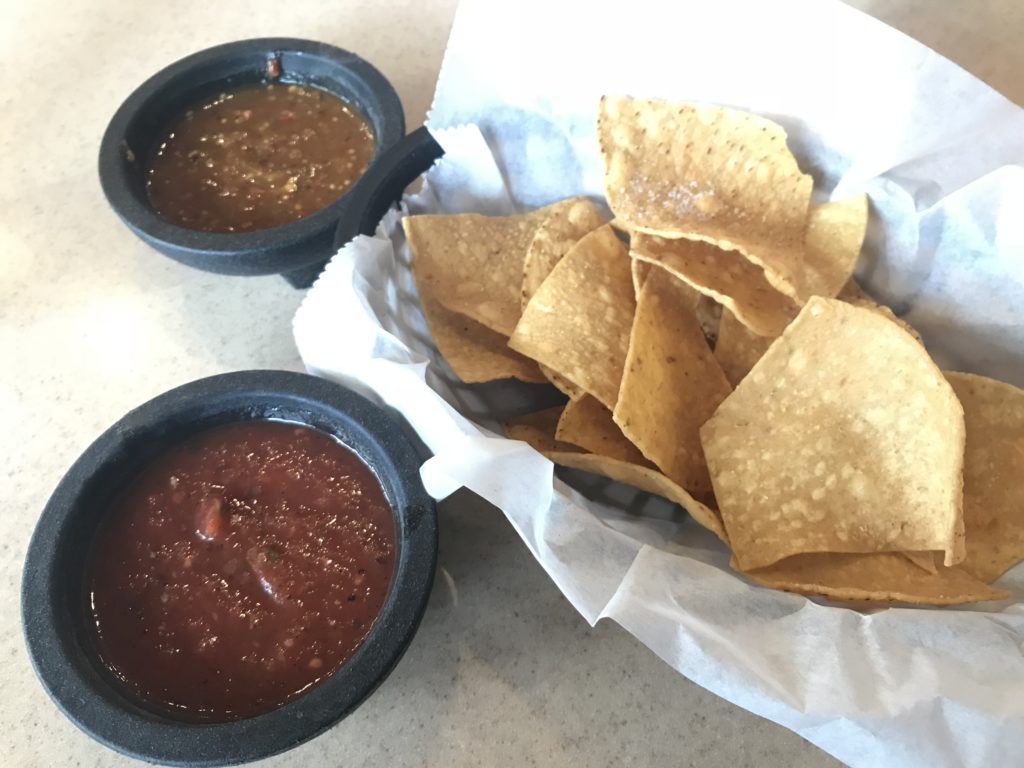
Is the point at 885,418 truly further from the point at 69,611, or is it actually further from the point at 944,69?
the point at 69,611

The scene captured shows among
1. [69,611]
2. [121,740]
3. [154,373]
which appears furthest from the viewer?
[154,373]

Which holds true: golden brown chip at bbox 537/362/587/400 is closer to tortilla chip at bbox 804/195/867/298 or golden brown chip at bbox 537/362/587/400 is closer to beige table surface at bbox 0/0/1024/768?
beige table surface at bbox 0/0/1024/768

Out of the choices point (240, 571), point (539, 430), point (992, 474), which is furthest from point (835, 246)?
point (240, 571)

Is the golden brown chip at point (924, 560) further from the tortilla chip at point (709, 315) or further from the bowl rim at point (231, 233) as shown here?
the bowl rim at point (231, 233)

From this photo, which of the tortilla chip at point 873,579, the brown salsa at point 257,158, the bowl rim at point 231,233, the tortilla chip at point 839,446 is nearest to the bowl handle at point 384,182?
the bowl rim at point 231,233

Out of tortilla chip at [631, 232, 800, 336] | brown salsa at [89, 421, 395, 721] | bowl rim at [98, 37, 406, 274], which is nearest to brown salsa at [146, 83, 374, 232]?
bowl rim at [98, 37, 406, 274]

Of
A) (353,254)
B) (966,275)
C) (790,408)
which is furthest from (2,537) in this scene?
(966,275)

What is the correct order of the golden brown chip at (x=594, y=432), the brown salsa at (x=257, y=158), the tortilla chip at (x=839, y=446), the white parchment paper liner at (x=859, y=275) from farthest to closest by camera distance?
the brown salsa at (x=257, y=158) < the golden brown chip at (x=594, y=432) < the tortilla chip at (x=839, y=446) < the white parchment paper liner at (x=859, y=275)
